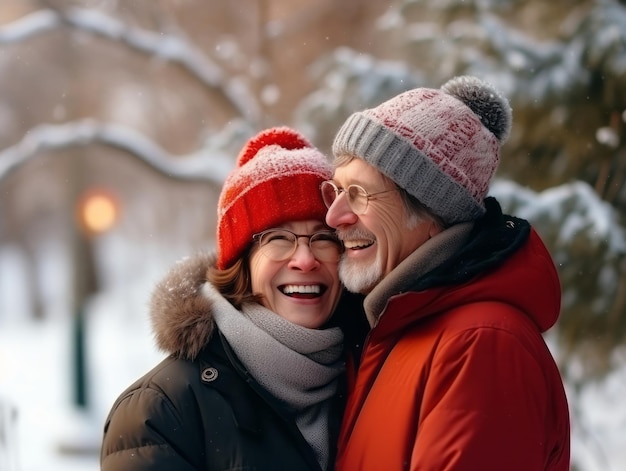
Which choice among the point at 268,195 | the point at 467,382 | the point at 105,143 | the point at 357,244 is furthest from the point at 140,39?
the point at 467,382

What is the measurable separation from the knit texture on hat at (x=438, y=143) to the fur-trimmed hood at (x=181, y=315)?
683 mm

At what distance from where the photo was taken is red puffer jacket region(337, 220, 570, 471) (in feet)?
6.07

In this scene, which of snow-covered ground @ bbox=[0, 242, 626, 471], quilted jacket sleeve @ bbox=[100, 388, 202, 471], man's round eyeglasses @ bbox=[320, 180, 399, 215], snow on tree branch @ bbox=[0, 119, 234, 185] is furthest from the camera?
snow-covered ground @ bbox=[0, 242, 626, 471]

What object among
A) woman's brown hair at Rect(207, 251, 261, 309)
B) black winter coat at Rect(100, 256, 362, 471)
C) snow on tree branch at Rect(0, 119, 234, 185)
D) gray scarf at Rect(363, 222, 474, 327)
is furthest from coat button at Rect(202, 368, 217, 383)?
snow on tree branch at Rect(0, 119, 234, 185)

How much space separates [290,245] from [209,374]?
483 mm

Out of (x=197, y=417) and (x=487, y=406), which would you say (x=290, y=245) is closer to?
(x=197, y=417)

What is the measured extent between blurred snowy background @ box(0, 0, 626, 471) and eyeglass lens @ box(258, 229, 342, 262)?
2.03 meters

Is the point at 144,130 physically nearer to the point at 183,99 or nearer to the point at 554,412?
the point at 183,99

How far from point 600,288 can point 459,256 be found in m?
3.80

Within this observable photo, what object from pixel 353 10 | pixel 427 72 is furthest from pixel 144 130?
pixel 427 72

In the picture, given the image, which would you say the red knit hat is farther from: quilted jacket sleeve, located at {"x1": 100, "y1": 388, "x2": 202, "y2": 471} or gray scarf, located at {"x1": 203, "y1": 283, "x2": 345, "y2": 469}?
quilted jacket sleeve, located at {"x1": 100, "y1": 388, "x2": 202, "y2": 471}

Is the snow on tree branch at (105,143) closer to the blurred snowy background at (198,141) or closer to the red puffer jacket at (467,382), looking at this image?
the blurred snowy background at (198,141)

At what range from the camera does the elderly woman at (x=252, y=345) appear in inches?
86.7

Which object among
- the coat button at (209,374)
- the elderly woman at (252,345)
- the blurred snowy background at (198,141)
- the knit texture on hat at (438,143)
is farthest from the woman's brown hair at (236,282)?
the blurred snowy background at (198,141)
